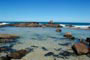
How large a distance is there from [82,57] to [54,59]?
311 cm

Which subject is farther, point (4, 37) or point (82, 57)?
point (4, 37)

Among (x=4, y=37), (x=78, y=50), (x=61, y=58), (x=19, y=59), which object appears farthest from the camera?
(x=4, y=37)

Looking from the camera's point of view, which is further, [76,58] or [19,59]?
[76,58]

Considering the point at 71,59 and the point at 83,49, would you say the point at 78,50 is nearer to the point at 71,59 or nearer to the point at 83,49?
the point at 83,49

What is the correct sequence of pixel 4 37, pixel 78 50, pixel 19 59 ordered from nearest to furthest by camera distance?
pixel 19 59 → pixel 78 50 → pixel 4 37

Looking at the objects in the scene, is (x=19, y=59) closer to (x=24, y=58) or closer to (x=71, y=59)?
(x=24, y=58)

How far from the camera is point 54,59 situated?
10859mm

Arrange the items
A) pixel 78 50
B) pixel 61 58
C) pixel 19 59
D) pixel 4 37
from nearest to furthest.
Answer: pixel 19 59, pixel 61 58, pixel 78 50, pixel 4 37

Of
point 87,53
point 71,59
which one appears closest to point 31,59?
point 71,59

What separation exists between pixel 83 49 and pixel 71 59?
8.04ft

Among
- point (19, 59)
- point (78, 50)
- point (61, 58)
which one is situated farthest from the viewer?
point (78, 50)

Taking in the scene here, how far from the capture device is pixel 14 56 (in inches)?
407

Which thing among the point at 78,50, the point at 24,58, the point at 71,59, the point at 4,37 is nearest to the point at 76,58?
the point at 71,59

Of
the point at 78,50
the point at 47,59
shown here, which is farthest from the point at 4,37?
the point at 78,50
